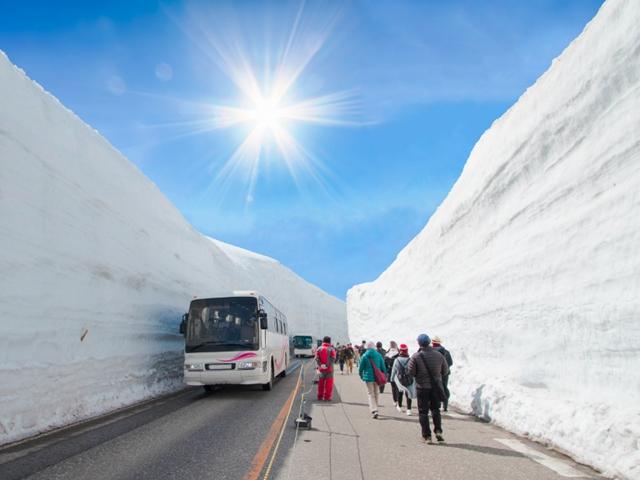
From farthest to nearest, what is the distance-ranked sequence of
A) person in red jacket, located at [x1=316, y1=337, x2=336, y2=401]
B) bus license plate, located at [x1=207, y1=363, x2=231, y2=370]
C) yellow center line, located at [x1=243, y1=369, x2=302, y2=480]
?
bus license plate, located at [x1=207, y1=363, x2=231, y2=370]
person in red jacket, located at [x1=316, y1=337, x2=336, y2=401]
yellow center line, located at [x1=243, y1=369, x2=302, y2=480]

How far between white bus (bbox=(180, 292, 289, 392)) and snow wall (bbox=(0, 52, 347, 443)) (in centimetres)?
218

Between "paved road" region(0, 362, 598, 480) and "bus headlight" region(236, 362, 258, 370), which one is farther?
"bus headlight" region(236, 362, 258, 370)

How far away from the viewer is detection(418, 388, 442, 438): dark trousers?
651cm

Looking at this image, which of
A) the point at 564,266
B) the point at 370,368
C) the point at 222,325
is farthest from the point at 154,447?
the point at 564,266

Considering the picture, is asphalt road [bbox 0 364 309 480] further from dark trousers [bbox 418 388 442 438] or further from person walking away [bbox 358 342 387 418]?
dark trousers [bbox 418 388 442 438]

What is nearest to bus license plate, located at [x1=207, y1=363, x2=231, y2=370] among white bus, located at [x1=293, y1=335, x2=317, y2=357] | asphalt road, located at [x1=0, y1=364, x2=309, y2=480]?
asphalt road, located at [x1=0, y1=364, x2=309, y2=480]

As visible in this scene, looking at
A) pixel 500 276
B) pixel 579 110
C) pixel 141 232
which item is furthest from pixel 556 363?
pixel 141 232

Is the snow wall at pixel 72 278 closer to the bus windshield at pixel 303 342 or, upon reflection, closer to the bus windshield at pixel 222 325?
the bus windshield at pixel 222 325

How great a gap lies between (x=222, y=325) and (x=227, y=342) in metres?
0.55

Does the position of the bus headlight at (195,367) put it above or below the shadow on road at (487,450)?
above

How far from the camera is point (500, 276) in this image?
12.7 m

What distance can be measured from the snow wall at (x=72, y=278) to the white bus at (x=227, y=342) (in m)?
2.18

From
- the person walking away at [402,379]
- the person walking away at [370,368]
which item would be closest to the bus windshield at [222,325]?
the person walking away at [370,368]

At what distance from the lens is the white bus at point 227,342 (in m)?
11.7
